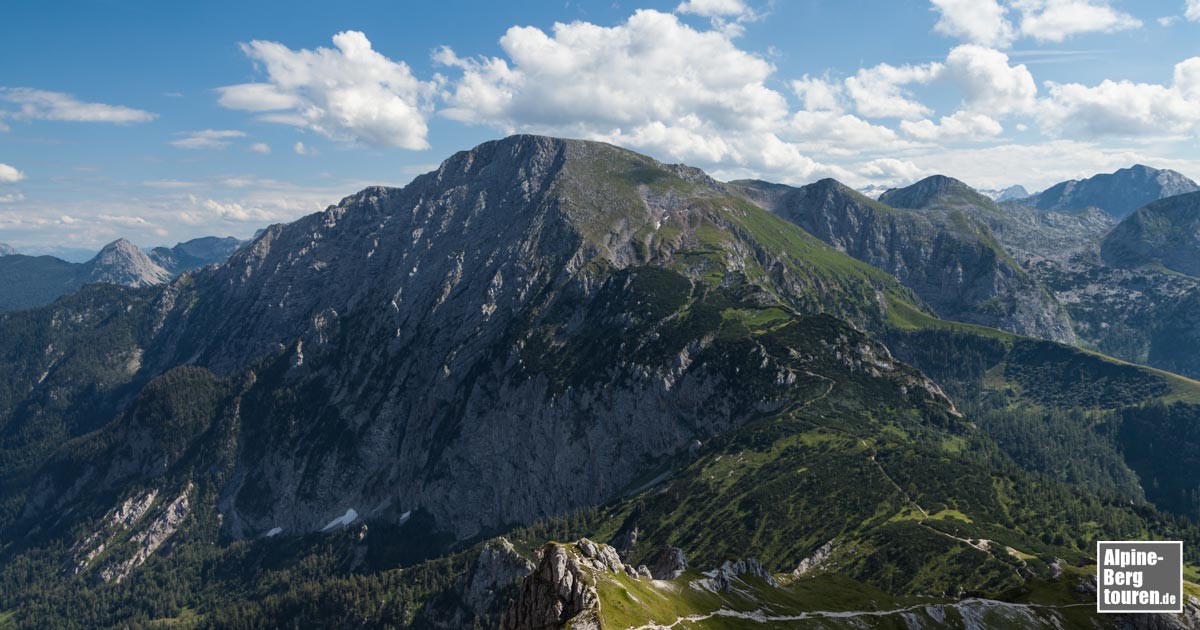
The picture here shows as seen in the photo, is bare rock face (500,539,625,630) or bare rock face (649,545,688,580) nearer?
bare rock face (500,539,625,630)

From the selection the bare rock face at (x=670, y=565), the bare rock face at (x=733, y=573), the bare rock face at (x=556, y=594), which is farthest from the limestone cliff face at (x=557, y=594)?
the bare rock face at (x=670, y=565)

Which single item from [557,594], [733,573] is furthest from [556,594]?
[733,573]

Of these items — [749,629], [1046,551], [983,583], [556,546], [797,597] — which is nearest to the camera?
[556,546]

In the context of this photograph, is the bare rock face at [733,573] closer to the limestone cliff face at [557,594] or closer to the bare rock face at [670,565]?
the bare rock face at [670,565]

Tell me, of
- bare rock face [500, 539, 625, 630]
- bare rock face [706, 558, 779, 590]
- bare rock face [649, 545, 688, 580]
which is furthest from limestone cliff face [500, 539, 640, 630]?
bare rock face [649, 545, 688, 580]

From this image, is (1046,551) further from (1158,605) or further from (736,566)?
(736,566)

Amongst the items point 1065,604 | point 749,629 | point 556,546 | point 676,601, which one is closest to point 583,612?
point 556,546

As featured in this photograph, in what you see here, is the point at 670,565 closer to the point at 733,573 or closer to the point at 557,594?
the point at 733,573

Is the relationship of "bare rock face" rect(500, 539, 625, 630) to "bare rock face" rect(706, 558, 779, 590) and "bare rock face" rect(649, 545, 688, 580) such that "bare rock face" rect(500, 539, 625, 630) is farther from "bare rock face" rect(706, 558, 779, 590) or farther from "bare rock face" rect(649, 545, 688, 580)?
"bare rock face" rect(649, 545, 688, 580)
